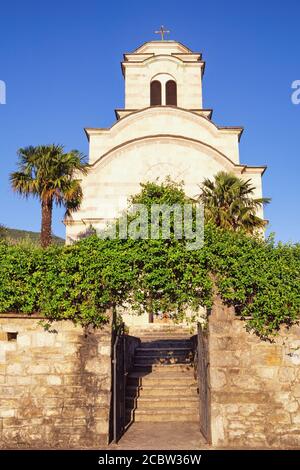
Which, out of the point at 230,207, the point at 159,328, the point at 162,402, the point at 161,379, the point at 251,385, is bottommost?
the point at 162,402

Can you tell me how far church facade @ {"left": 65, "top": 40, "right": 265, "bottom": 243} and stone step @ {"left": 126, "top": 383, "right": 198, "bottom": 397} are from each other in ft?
34.4

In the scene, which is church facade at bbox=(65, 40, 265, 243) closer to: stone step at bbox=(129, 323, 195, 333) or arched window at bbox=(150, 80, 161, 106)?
arched window at bbox=(150, 80, 161, 106)

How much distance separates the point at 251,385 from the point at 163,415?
321 cm

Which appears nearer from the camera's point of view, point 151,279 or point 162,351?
point 151,279

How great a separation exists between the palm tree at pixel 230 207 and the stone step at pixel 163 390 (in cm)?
600

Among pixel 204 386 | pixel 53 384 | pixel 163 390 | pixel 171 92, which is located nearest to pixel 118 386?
pixel 53 384

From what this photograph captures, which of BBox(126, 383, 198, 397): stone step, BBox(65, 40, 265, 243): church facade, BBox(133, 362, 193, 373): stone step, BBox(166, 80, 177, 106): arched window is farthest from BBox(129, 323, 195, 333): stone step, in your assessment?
BBox(166, 80, 177, 106): arched window

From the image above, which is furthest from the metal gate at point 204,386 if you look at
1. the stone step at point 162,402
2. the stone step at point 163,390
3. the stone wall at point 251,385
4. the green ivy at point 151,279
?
the stone step at point 163,390

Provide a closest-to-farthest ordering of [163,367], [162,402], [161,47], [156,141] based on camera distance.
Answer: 1. [162,402]
2. [163,367]
3. [156,141]
4. [161,47]

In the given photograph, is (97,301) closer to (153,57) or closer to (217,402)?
(217,402)

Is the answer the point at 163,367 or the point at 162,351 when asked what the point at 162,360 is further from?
the point at 162,351

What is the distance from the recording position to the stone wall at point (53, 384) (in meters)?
8.18

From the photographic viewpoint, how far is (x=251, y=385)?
332 inches

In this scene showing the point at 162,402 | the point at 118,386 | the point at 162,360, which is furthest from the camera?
the point at 162,360
